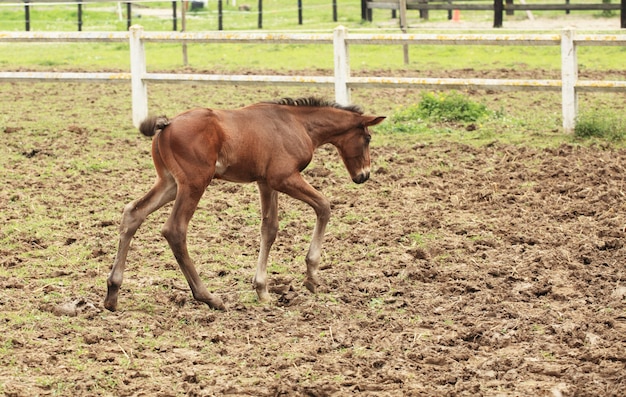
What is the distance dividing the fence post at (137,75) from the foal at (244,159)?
6341 mm

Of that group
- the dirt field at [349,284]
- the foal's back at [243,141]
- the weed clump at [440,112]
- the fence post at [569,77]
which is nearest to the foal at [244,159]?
the foal's back at [243,141]

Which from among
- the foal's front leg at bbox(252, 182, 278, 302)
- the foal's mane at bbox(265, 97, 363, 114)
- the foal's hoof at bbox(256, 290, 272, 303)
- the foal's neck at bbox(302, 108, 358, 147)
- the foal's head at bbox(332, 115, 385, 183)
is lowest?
the foal's hoof at bbox(256, 290, 272, 303)

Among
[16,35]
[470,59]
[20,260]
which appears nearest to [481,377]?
[20,260]

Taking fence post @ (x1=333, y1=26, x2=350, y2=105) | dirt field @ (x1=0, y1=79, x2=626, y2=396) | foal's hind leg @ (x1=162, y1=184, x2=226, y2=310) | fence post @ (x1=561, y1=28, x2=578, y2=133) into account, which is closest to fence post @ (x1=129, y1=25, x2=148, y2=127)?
dirt field @ (x1=0, y1=79, x2=626, y2=396)

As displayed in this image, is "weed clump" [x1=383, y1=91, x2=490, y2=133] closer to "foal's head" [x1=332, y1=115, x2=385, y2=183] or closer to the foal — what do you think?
"foal's head" [x1=332, y1=115, x2=385, y2=183]

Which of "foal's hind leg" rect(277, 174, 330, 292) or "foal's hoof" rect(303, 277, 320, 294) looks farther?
"foal's hoof" rect(303, 277, 320, 294)

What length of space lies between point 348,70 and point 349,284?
5767 mm

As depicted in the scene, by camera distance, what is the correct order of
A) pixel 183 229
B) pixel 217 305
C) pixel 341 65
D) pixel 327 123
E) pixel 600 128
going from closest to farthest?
pixel 183 229 → pixel 217 305 → pixel 327 123 → pixel 600 128 → pixel 341 65

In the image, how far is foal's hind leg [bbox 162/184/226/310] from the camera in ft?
20.2

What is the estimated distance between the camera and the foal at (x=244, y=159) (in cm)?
Answer: 617

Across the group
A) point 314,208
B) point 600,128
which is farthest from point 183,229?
point 600,128

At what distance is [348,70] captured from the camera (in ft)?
39.9

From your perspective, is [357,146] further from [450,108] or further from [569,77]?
[450,108]

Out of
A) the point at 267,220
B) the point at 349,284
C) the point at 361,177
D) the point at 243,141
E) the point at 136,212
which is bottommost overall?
the point at 349,284
